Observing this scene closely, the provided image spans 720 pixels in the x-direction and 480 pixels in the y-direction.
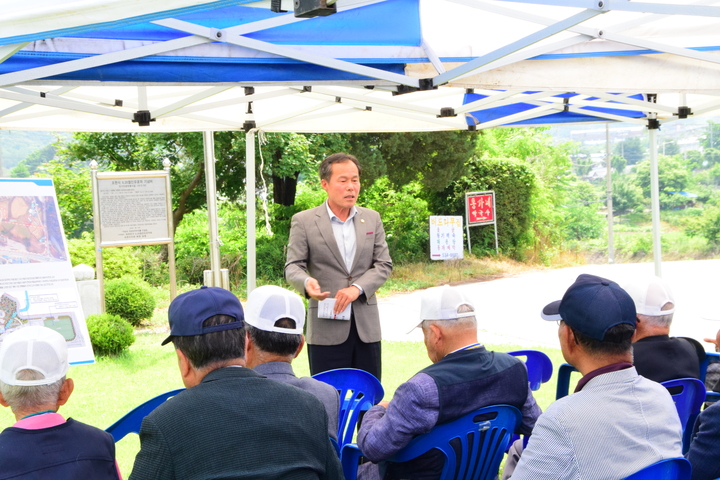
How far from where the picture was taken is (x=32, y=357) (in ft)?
6.34

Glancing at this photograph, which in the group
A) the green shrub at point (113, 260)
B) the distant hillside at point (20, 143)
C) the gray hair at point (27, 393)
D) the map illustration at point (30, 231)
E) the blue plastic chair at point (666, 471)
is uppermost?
the distant hillside at point (20, 143)

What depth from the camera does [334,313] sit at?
12.5 ft

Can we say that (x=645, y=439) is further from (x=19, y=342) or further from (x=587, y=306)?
(x=19, y=342)

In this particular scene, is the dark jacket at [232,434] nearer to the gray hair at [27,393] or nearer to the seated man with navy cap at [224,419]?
the seated man with navy cap at [224,419]

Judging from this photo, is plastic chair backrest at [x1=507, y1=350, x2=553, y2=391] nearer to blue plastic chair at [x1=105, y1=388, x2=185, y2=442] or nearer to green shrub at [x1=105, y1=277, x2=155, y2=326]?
blue plastic chair at [x1=105, y1=388, x2=185, y2=442]

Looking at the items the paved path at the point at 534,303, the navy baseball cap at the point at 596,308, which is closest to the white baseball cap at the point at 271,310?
the navy baseball cap at the point at 596,308

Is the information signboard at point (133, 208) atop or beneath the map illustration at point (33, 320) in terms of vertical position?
atop

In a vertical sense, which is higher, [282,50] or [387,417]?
[282,50]

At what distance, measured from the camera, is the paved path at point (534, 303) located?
9648 millimetres

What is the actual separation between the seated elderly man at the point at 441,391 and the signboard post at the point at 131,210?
582 cm

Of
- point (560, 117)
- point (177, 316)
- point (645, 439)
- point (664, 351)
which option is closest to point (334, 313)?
point (664, 351)

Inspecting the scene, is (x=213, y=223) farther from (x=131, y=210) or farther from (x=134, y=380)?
(x=134, y=380)

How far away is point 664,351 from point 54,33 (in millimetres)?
2438

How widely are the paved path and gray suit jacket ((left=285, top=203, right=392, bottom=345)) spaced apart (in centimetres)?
363
